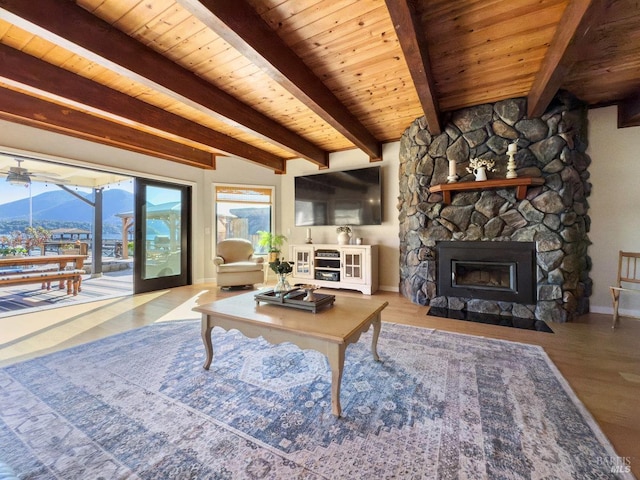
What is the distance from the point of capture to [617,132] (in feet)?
9.87

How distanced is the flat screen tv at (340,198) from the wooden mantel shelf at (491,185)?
1197mm

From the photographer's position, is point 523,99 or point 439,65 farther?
point 523,99

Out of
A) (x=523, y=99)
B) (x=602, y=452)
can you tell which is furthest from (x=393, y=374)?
(x=523, y=99)

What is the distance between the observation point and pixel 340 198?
15.5 feet

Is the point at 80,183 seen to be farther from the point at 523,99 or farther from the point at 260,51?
the point at 523,99

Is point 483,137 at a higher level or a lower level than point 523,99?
lower

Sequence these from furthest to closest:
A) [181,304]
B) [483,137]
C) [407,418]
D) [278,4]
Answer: [181,304]
[483,137]
[278,4]
[407,418]

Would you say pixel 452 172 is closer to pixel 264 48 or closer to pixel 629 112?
pixel 629 112

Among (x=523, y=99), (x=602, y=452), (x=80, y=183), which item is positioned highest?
(x=523, y=99)

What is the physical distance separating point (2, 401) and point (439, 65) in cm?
385

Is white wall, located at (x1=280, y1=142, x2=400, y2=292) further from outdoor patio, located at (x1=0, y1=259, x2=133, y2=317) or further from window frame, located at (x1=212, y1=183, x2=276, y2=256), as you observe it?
outdoor patio, located at (x1=0, y1=259, x2=133, y2=317)

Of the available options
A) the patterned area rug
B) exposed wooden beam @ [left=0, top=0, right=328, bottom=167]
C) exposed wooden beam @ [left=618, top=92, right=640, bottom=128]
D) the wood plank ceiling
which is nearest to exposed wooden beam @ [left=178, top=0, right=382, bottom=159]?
the wood plank ceiling

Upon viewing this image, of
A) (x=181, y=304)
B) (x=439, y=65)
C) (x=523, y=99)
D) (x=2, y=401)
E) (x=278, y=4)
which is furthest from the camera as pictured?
(x=181, y=304)

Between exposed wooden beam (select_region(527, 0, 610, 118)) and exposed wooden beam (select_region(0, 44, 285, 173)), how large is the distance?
370 centimetres
